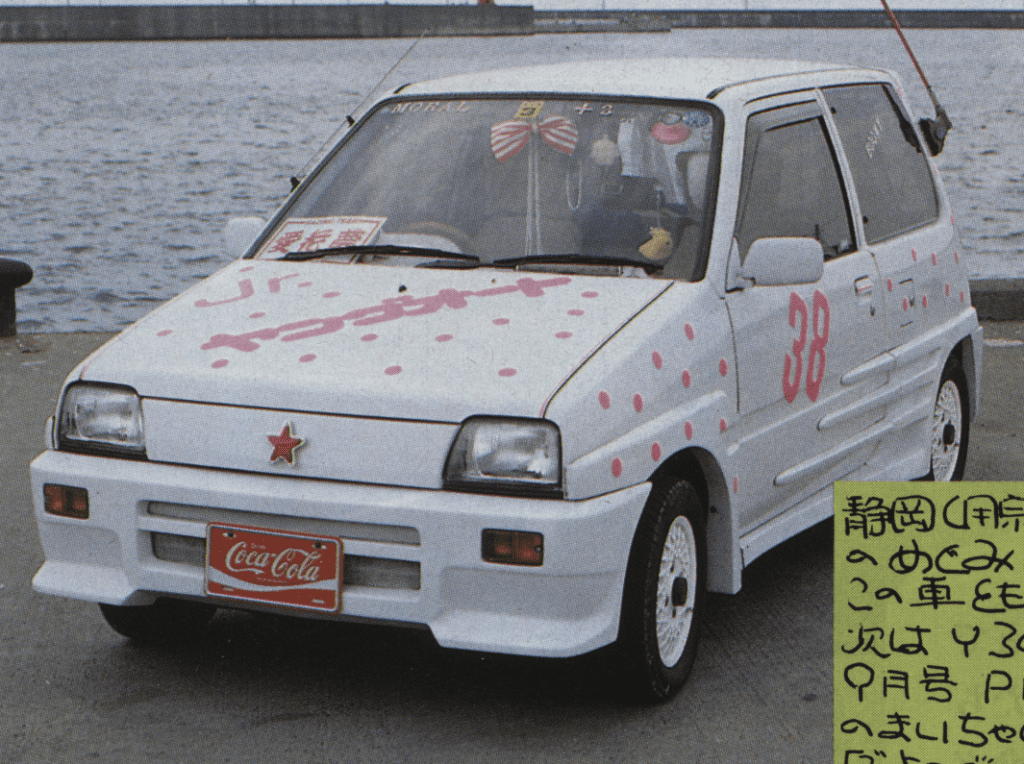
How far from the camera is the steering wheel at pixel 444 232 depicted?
14.4 ft

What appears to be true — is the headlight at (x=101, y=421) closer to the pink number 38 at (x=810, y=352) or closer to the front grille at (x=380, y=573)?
the front grille at (x=380, y=573)

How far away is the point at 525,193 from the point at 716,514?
110 cm

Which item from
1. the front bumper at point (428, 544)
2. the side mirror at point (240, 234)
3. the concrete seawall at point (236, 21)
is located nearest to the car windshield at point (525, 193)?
the side mirror at point (240, 234)

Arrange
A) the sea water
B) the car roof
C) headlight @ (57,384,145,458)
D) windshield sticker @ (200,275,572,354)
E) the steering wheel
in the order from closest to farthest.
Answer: headlight @ (57,384,145,458) < windshield sticker @ (200,275,572,354) < the steering wheel < the car roof < the sea water

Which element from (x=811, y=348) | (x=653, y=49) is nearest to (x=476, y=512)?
(x=811, y=348)

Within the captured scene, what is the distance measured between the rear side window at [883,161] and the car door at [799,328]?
0.16m

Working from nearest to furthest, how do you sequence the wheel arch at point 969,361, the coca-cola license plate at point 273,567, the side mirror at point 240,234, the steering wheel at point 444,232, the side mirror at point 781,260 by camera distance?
the coca-cola license plate at point 273,567 < the side mirror at point 781,260 < the steering wheel at point 444,232 < the side mirror at point 240,234 < the wheel arch at point 969,361

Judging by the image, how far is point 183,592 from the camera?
145 inches

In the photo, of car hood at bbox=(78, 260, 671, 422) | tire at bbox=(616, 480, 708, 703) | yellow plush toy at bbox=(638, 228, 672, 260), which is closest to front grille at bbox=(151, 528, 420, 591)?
car hood at bbox=(78, 260, 671, 422)

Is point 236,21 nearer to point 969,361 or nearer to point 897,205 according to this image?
point 969,361

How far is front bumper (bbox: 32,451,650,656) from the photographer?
340 centimetres

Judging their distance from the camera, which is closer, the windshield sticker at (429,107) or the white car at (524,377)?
the white car at (524,377)

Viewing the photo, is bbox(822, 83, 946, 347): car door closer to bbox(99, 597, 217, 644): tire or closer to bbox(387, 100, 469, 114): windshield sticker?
bbox(387, 100, 469, 114): windshield sticker

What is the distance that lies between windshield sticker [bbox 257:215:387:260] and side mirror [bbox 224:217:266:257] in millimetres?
128
